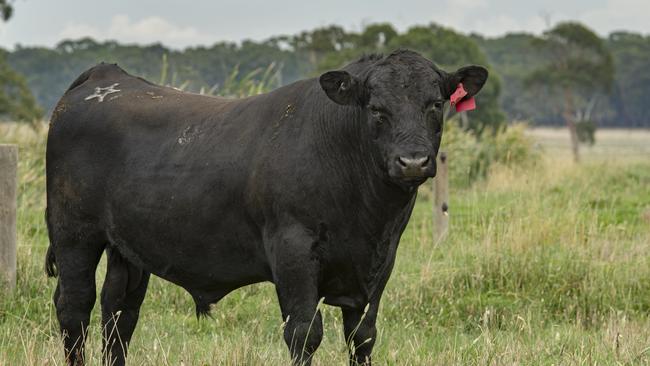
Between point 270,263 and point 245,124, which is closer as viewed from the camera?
point 270,263

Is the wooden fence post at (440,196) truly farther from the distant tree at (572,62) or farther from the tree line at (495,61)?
the distant tree at (572,62)

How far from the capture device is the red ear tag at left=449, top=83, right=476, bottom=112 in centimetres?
492

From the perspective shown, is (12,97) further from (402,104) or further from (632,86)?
(632,86)

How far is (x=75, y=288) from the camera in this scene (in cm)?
579

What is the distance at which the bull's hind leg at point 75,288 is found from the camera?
577 centimetres

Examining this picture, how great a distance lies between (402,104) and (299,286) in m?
0.99

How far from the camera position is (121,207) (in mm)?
5477

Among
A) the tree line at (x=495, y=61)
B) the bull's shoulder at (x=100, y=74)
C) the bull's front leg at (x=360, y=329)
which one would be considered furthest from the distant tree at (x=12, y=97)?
the bull's front leg at (x=360, y=329)

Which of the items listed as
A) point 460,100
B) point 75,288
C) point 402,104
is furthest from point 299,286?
point 75,288

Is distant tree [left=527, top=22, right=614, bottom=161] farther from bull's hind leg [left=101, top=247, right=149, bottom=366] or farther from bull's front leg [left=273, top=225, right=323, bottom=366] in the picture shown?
bull's front leg [left=273, top=225, right=323, bottom=366]

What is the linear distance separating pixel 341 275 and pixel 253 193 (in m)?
0.59

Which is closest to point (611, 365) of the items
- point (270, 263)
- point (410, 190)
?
point (410, 190)

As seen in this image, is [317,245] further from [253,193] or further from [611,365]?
[611,365]

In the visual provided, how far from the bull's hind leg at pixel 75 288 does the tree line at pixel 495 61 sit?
123 feet
